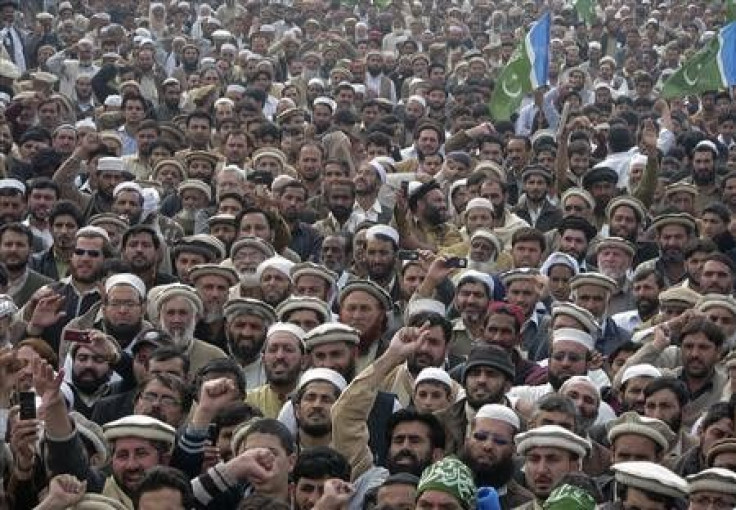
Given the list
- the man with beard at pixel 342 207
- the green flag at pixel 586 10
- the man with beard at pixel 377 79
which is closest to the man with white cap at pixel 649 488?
the man with beard at pixel 342 207

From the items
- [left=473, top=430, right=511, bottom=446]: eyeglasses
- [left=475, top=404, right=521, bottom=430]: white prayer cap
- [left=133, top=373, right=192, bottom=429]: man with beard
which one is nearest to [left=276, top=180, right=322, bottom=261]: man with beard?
[left=133, top=373, right=192, bottom=429]: man with beard

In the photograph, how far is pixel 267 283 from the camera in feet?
32.4

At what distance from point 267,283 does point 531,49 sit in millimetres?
6115

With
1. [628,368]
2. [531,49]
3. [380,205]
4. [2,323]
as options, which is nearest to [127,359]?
[2,323]

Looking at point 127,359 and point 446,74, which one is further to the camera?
point 446,74

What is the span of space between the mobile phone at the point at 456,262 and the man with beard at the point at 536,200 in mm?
1993

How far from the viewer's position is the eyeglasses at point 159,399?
24.4 ft

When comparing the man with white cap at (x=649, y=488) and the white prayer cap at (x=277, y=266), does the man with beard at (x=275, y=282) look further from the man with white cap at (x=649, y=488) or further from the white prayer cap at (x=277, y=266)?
the man with white cap at (x=649, y=488)

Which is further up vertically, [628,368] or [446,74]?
[628,368]

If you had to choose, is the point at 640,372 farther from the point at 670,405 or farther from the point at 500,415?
the point at 500,415

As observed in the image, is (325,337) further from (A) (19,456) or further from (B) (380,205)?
(B) (380,205)

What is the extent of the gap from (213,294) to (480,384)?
92.2 inches

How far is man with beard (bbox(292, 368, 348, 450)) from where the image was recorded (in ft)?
24.3

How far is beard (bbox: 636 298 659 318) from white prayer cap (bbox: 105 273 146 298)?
3.11 meters
